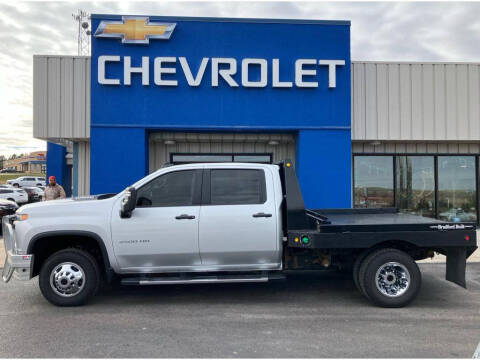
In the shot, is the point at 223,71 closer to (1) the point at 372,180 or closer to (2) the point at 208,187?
(1) the point at 372,180

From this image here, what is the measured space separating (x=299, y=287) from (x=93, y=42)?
8568 millimetres

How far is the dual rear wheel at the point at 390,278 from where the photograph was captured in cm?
510

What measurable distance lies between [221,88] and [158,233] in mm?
6453

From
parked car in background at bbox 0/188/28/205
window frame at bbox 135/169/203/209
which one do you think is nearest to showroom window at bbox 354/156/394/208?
window frame at bbox 135/169/203/209

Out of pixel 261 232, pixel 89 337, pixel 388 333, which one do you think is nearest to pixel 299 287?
pixel 261 232

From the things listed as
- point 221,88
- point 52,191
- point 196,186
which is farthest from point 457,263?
point 52,191

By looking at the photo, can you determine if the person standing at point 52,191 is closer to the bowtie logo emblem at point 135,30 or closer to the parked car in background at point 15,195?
the bowtie logo emblem at point 135,30

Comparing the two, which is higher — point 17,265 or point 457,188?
point 457,188

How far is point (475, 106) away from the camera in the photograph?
460 inches

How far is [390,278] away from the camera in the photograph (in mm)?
5156

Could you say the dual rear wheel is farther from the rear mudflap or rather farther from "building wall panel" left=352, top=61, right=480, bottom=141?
"building wall panel" left=352, top=61, right=480, bottom=141

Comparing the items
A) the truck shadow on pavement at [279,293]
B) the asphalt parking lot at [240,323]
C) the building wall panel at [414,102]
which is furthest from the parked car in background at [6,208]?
the building wall panel at [414,102]

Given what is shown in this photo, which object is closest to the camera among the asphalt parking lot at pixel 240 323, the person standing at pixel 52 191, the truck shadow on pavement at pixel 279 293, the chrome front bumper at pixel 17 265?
the asphalt parking lot at pixel 240 323

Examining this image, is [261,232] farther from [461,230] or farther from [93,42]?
[93,42]
